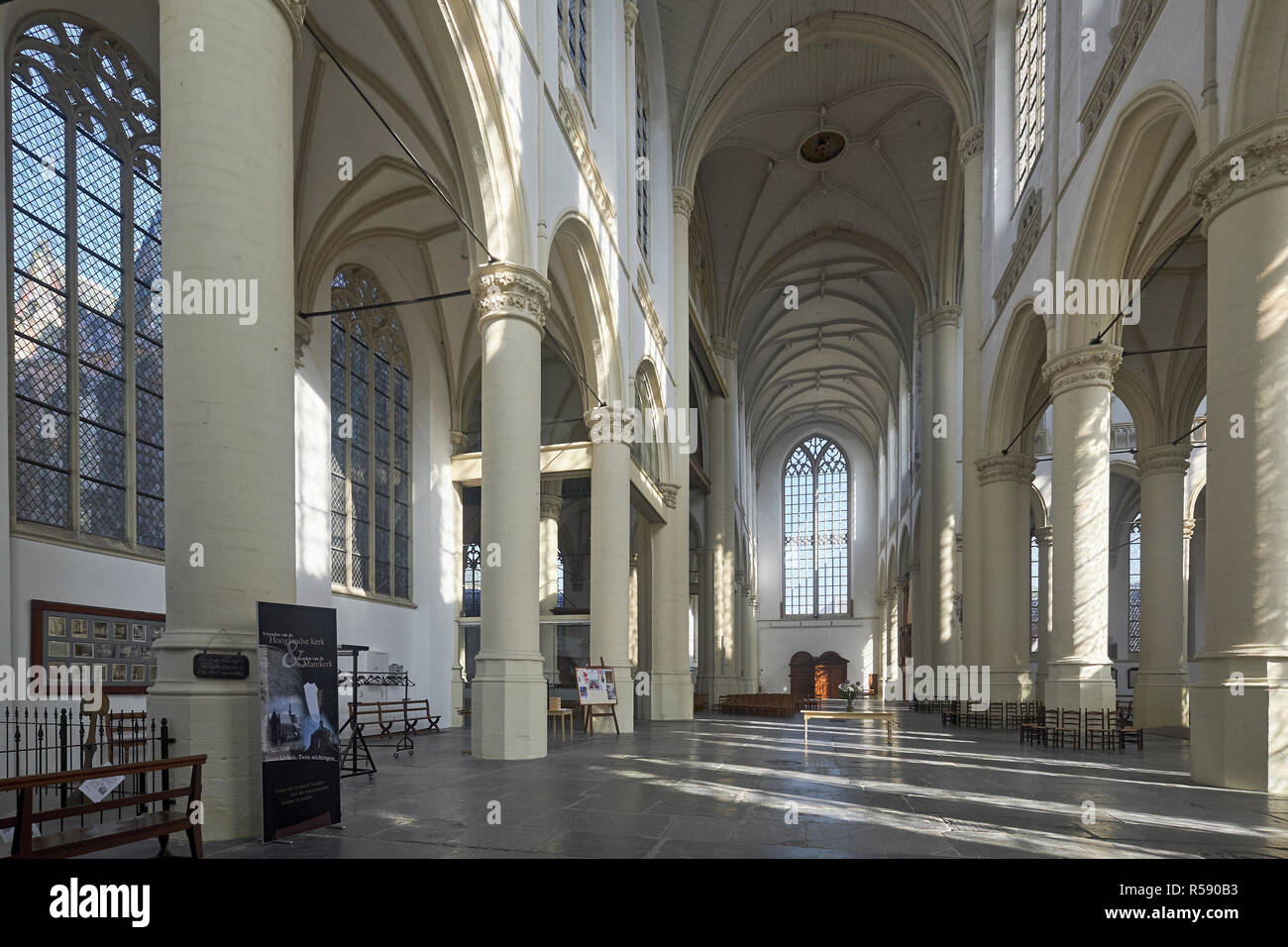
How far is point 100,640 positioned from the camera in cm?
1063

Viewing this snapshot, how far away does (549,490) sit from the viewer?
23.1m

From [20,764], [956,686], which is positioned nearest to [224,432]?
[20,764]

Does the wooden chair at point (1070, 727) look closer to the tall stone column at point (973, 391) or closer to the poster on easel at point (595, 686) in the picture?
the tall stone column at point (973, 391)

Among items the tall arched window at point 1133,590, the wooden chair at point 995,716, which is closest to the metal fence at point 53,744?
the wooden chair at point 995,716

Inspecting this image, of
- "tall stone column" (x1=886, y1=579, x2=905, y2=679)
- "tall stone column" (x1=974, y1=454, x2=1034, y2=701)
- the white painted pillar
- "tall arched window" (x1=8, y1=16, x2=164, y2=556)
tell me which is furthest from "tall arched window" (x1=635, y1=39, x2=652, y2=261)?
"tall stone column" (x1=886, y1=579, x2=905, y2=679)

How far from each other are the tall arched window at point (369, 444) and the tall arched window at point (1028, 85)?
13911 millimetres

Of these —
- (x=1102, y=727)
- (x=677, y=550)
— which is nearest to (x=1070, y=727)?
(x=1102, y=727)

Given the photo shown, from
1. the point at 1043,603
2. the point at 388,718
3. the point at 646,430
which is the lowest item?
the point at 388,718

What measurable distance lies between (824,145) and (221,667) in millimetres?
27400

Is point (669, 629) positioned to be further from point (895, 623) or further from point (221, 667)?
point (895, 623)

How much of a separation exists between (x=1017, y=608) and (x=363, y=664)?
14249 millimetres

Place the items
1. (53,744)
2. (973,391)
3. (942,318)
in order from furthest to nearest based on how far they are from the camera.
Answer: (942,318) < (973,391) < (53,744)

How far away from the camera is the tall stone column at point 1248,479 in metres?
8.46
